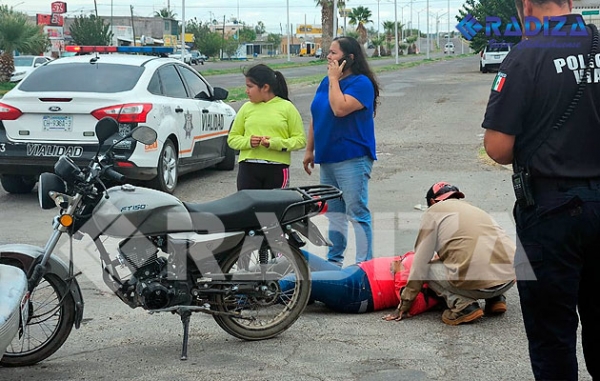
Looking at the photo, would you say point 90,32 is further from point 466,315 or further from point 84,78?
point 466,315

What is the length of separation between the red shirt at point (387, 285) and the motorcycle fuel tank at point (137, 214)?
1471 millimetres

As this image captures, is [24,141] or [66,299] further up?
[24,141]

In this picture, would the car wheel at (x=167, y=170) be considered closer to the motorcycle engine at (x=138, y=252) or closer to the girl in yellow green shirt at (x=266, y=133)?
the girl in yellow green shirt at (x=266, y=133)

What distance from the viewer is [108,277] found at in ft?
16.8

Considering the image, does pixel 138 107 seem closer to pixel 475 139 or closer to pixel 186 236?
pixel 186 236

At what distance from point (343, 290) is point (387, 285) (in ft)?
0.98

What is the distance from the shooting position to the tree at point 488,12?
42.4m

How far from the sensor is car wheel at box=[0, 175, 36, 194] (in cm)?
1045

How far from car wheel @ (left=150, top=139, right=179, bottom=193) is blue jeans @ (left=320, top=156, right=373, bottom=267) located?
380 centimetres

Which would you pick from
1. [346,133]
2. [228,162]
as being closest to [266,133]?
[346,133]

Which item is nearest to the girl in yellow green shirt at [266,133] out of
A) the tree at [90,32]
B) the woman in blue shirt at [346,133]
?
the woman in blue shirt at [346,133]

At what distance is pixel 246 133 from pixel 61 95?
3434 mm

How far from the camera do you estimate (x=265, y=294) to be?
17.5 feet

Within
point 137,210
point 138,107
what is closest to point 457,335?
point 137,210
